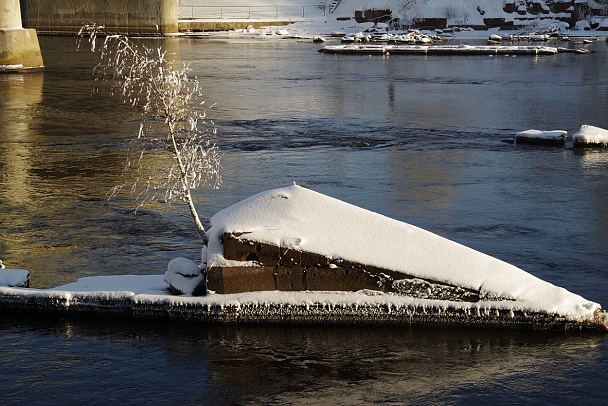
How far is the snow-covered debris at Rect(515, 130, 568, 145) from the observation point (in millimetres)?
18828

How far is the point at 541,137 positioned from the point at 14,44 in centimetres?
2203

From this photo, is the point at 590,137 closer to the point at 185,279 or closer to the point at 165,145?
the point at 165,145

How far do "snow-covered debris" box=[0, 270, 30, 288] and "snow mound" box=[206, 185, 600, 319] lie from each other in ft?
6.49

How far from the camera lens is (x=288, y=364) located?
26.9 ft

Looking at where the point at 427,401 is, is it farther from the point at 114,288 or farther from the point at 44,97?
the point at 44,97

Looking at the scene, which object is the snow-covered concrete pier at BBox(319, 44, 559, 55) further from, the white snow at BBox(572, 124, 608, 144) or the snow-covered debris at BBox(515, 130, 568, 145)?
the white snow at BBox(572, 124, 608, 144)

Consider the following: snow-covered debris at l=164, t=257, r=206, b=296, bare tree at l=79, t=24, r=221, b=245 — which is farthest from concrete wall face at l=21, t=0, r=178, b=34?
snow-covered debris at l=164, t=257, r=206, b=296

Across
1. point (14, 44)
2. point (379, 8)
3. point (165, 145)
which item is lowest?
point (165, 145)

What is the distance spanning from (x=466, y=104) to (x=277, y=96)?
204 inches

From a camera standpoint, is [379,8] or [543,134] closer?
[543,134]

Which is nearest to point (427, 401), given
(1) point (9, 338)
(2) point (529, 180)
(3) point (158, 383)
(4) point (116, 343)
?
(3) point (158, 383)

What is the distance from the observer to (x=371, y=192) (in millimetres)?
14539

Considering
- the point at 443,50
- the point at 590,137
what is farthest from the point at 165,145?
the point at 443,50

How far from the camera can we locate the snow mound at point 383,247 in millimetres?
8758
